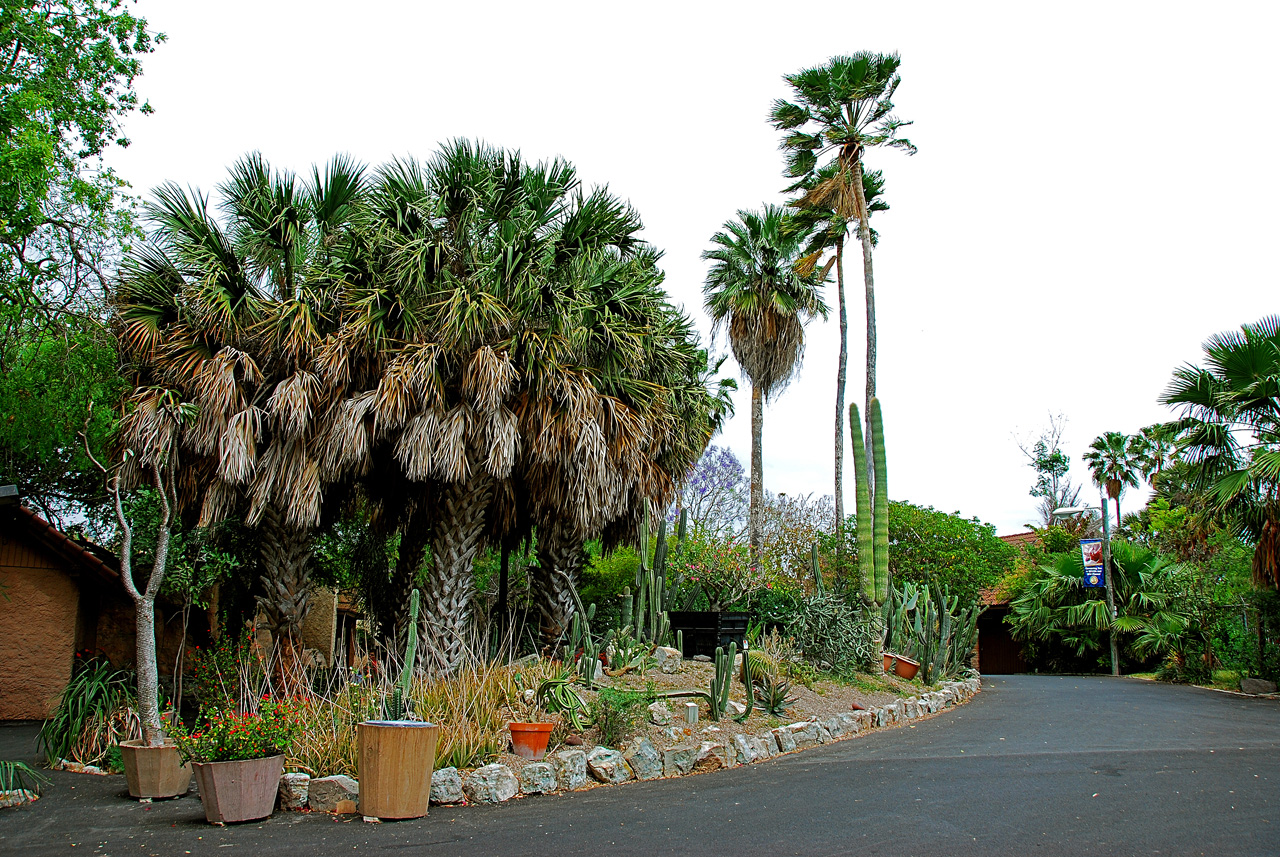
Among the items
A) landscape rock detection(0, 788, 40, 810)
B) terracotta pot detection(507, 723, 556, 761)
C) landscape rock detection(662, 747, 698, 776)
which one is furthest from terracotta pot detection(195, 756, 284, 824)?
landscape rock detection(662, 747, 698, 776)

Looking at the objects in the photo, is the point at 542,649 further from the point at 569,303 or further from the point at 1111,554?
the point at 1111,554

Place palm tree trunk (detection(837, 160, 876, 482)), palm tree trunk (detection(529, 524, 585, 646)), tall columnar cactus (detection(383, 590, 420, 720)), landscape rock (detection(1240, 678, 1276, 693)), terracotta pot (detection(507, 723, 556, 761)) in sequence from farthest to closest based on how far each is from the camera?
palm tree trunk (detection(837, 160, 876, 482)) → landscape rock (detection(1240, 678, 1276, 693)) → palm tree trunk (detection(529, 524, 585, 646)) → terracotta pot (detection(507, 723, 556, 761)) → tall columnar cactus (detection(383, 590, 420, 720))

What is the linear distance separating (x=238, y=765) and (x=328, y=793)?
79 cm

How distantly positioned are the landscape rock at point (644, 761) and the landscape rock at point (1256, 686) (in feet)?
48.2

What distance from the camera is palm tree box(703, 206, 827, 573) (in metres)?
24.0

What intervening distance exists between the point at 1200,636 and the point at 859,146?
46.1 ft

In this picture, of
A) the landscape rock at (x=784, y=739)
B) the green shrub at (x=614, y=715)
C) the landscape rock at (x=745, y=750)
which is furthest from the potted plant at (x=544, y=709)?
the landscape rock at (x=784, y=739)

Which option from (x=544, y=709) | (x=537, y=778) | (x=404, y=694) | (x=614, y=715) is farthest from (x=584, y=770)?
(x=404, y=694)

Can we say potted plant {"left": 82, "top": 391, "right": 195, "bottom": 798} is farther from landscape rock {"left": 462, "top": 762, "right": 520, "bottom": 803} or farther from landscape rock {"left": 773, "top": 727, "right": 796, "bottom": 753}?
landscape rock {"left": 773, "top": 727, "right": 796, "bottom": 753}

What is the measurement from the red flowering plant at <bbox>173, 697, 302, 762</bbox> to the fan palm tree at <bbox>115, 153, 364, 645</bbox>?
3.40 meters

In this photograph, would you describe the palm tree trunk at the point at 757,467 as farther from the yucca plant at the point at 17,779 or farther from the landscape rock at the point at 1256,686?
the yucca plant at the point at 17,779

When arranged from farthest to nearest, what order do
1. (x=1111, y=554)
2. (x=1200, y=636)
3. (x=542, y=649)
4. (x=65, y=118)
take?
1. (x=1111, y=554)
2. (x=1200, y=636)
3. (x=542, y=649)
4. (x=65, y=118)

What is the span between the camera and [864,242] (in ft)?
67.1

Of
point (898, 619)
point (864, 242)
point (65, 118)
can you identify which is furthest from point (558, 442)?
point (864, 242)
